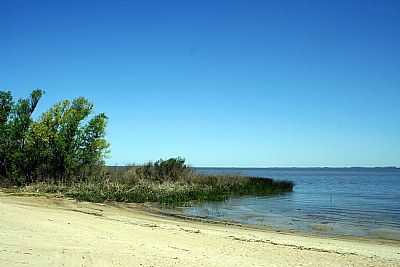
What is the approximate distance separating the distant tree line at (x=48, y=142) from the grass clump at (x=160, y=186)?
5.27 feet

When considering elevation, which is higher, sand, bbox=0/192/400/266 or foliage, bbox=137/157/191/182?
foliage, bbox=137/157/191/182

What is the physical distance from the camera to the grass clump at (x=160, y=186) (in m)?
26.5

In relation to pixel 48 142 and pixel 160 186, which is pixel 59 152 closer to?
pixel 48 142

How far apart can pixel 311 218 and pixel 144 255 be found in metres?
15.4

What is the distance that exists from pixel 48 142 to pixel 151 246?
2071 cm

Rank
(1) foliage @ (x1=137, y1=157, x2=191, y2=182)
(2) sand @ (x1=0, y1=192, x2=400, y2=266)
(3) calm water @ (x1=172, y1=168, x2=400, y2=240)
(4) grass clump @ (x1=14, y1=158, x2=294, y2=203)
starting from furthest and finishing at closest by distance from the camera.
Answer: (1) foliage @ (x1=137, y1=157, x2=191, y2=182) < (4) grass clump @ (x1=14, y1=158, x2=294, y2=203) < (3) calm water @ (x1=172, y1=168, x2=400, y2=240) < (2) sand @ (x1=0, y1=192, x2=400, y2=266)

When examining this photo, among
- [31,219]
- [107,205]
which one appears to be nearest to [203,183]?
[107,205]

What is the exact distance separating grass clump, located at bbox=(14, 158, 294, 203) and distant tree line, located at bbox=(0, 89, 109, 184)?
5.27ft

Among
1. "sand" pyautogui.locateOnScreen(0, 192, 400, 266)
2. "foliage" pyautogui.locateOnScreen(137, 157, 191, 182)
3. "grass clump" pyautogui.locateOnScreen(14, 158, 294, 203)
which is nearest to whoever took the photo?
"sand" pyautogui.locateOnScreen(0, 192, 400, 266)

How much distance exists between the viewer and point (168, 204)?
26844mm

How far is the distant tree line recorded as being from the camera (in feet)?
95.5

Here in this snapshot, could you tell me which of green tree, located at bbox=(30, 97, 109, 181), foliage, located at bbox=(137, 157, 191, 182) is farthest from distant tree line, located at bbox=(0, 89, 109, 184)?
foliage, located at bbox=(137, 157, 191, 182)

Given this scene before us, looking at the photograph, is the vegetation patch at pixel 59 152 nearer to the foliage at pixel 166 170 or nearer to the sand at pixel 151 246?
the foliage at pixel 166 170

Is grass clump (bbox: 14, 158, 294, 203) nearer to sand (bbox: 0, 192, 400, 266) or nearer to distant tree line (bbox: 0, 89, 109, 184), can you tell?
distant tree line (bbox: 0, 89, 109, 184)
